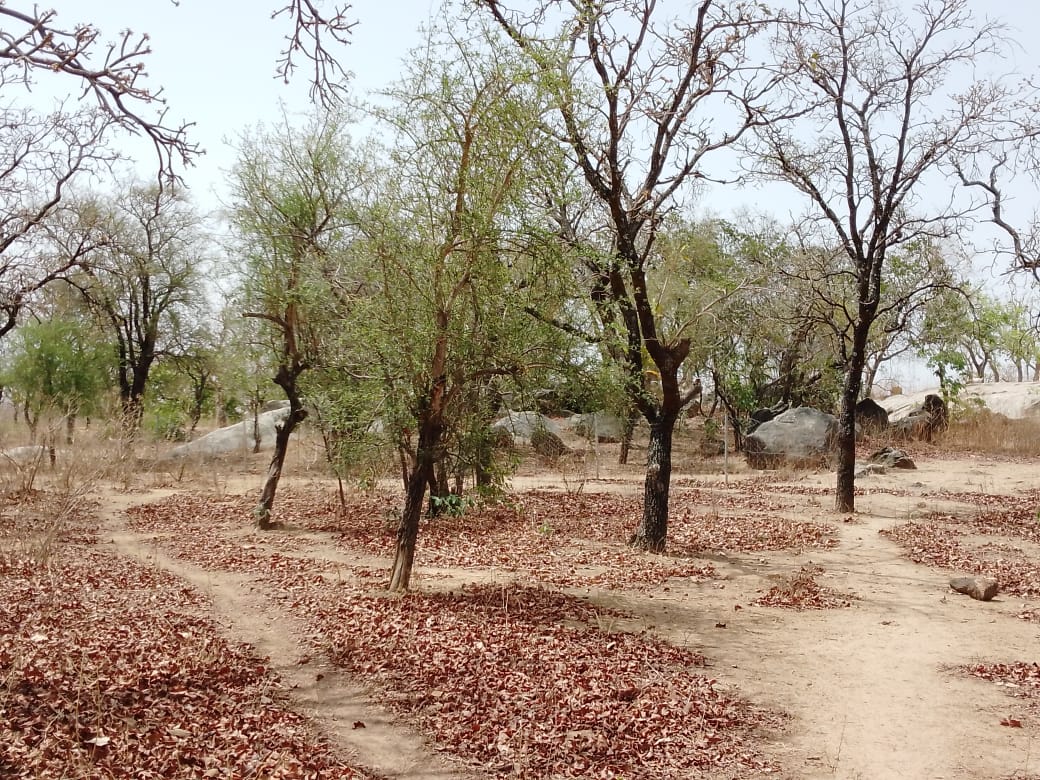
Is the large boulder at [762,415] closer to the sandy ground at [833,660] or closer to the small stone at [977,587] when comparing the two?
the sandy ground at [833,660]

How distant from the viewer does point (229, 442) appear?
98.7ft

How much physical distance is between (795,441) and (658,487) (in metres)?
13.4

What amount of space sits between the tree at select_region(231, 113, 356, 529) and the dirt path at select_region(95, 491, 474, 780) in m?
5.21

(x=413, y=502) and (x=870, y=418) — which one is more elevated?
(x=870, y=418)

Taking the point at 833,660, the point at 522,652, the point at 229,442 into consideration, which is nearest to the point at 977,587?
the point at 833,660

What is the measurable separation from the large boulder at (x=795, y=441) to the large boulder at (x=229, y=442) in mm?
14681

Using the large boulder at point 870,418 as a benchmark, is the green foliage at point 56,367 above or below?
above

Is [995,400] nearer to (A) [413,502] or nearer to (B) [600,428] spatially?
(B) [600,428]

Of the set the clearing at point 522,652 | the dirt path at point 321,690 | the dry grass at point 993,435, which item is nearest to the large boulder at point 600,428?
the dry grass at point 993,435

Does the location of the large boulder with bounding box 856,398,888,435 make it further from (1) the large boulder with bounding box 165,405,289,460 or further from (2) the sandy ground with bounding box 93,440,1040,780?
(1) the large boulder with bounding box 165,405,289,460

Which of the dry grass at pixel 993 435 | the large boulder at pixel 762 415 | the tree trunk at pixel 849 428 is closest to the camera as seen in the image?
the tree trunk at pixel 849 428

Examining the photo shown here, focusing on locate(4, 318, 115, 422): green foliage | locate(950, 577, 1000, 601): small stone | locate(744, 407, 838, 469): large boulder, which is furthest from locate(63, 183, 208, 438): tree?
locate(950, 577, 1000, 601): small stone

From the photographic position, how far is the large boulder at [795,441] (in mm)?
24234

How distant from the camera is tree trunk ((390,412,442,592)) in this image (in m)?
9.45
